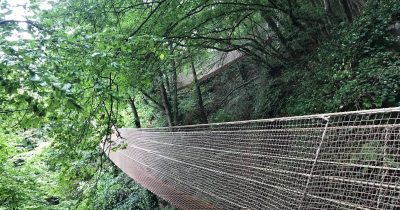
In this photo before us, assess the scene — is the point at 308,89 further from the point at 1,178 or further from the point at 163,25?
the point at 1,178

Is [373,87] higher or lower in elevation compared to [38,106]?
lower

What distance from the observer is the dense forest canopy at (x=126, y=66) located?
1.58 metres

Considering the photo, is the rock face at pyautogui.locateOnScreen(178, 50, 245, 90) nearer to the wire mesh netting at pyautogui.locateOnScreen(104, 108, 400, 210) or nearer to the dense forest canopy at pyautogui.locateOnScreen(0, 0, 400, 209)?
the dense forest canopy at pyautogui.locateOnScreen(0, 0, 400, 209)

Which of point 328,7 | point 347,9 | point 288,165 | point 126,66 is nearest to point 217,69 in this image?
point 328,7

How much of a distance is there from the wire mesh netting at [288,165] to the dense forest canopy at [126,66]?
1.16 ft

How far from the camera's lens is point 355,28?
132 inches

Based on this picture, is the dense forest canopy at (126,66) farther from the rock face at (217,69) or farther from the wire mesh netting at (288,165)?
the rock face at (217,69)

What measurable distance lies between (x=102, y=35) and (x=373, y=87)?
216 cm

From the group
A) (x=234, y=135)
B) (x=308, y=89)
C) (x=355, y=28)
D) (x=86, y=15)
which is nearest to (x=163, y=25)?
(x=86, y=15)

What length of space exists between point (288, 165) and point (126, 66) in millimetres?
1430

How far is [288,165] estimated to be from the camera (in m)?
1.98

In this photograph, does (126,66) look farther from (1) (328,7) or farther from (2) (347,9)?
(2) (347,9)

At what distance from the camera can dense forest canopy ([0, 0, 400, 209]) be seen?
158cm

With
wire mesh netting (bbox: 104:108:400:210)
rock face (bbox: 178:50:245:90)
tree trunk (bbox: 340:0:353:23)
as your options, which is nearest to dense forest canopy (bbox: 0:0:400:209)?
tree trunk (bbox: 340:0:353:23)
